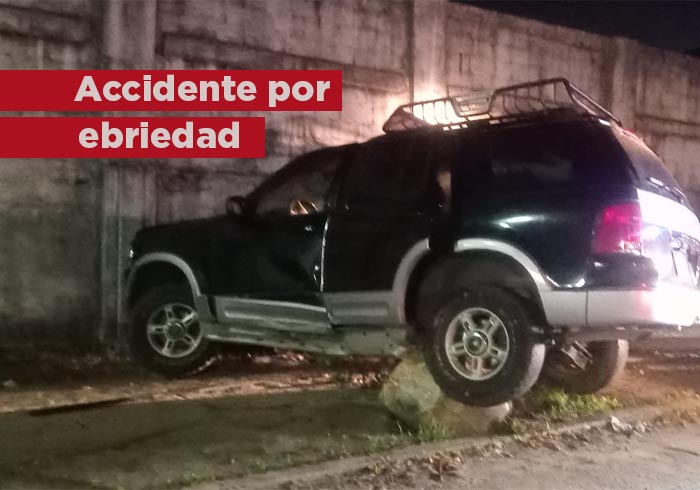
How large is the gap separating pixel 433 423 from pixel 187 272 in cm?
256

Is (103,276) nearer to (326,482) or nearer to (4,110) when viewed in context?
(4,110)

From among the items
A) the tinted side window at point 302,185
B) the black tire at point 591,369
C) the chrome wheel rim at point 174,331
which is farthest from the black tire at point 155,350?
the black tire at point 591,369

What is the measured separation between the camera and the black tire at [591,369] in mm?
6250

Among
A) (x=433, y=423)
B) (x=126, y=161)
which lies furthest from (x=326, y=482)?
(x=126, y=161)

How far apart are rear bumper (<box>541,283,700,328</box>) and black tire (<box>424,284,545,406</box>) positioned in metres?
0.20

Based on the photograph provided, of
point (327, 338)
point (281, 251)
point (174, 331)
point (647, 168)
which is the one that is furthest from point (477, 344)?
point (174, 331)

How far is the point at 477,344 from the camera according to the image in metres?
5.30

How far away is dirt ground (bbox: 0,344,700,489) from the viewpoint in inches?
181

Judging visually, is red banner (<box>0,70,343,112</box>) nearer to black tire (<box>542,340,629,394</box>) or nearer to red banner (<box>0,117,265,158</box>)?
red banner (<box>0,117,265,158</box>)

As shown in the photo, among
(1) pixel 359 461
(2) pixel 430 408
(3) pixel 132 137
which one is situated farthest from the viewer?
(3) pixel 132 137

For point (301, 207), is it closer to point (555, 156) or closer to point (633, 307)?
point (555, 156)

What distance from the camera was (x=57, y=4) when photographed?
815cm

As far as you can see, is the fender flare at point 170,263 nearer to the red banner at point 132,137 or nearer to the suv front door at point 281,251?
the suv front door at point 281,251

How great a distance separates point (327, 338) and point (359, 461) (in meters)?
1.55
